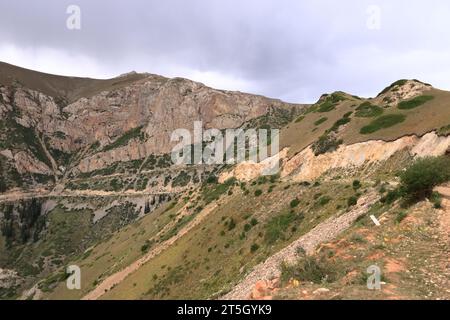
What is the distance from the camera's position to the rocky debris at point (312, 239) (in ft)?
68.7

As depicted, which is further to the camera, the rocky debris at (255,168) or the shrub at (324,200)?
the rocky debris at (255,168)

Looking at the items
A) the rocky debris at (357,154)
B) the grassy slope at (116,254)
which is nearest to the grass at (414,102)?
the rocky debris at (357,154)

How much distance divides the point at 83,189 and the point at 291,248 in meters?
151

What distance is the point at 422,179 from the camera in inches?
731

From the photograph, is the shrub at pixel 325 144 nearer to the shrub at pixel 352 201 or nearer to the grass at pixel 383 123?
the grass at pixel 383 123

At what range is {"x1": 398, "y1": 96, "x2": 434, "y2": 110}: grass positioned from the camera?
156ft

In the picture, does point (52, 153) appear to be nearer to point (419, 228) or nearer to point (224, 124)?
point (224, 124)

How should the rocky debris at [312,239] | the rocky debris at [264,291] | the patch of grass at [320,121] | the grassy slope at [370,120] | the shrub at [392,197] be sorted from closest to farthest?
the rocky debris at [264,291]
the shrub at [392,197]
the rocky debris at [312,239]
the grassy slope at [370,120]
the patch of grass at [320,121]

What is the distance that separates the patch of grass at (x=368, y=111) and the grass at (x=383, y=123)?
193cm

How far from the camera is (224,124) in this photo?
190m

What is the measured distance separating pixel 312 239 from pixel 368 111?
3248cm

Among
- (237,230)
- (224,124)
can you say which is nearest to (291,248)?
(237,230)

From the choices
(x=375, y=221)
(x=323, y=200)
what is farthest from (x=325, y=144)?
(x=375, y=221)

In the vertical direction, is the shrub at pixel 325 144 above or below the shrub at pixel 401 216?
above
